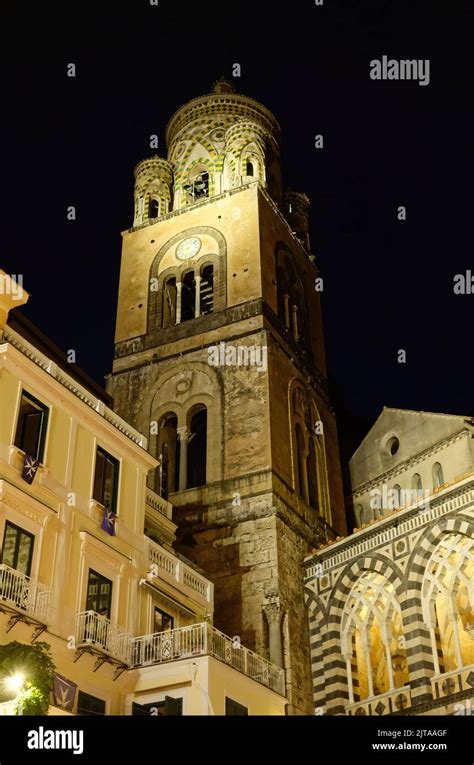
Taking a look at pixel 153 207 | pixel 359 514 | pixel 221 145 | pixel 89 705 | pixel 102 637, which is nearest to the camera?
pixel 89 705

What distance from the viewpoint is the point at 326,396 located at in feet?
134

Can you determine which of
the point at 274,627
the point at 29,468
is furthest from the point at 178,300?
the point at 29,468

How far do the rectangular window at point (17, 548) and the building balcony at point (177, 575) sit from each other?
4169 mm

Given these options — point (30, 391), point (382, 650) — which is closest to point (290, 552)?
point (382, 650)

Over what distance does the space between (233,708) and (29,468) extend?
22.5 feet

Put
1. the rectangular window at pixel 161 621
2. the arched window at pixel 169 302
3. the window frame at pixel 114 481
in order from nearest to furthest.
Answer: the window frame at pixel 114 481 < the rectangular window at pixel 161 621 < the arched window at pixel 169 302

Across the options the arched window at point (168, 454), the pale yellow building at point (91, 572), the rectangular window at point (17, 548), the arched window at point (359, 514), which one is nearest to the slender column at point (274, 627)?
the pale yellow building at point (91, 572)

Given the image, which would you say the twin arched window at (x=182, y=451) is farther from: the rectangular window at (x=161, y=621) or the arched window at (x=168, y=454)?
the rectangular window at (x=161, y=621)

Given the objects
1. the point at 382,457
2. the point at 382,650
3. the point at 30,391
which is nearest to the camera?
the point at 30,391

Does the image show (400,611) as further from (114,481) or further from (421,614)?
(114,481)

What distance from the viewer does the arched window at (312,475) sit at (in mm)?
36219

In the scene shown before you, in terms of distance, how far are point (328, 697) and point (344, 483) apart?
13.1 m

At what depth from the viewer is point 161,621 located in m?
23.1

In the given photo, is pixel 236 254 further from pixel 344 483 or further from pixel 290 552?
pixel 290 552
